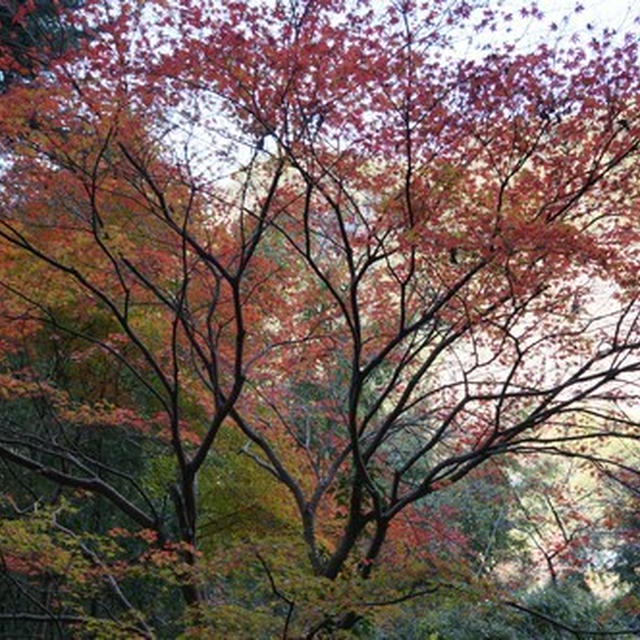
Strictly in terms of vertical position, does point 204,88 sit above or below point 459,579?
above

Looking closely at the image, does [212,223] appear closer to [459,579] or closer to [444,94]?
[444,94]

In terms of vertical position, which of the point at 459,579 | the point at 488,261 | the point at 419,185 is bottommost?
A: the point at 459,579

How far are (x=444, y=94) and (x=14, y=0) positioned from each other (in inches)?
206

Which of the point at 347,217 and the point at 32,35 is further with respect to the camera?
the point at 347,217

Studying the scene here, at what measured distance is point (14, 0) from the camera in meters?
7.99

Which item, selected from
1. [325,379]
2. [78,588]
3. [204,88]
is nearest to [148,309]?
[325,379]

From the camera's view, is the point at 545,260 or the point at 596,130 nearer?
the point at 596,130

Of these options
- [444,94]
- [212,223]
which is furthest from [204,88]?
[212,223]

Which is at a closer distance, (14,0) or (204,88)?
(204,88)

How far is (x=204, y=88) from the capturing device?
5383 millimetres

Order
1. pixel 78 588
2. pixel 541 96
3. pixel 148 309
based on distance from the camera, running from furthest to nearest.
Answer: pixel 148 309 → pixel 78 588 → pixel 541 96

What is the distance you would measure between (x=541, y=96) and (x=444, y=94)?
0.67 meters

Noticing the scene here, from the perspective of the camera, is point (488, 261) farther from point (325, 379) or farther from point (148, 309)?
point (148, 309)

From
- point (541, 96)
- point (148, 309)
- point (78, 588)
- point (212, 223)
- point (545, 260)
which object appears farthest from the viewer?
point (148, 309)
